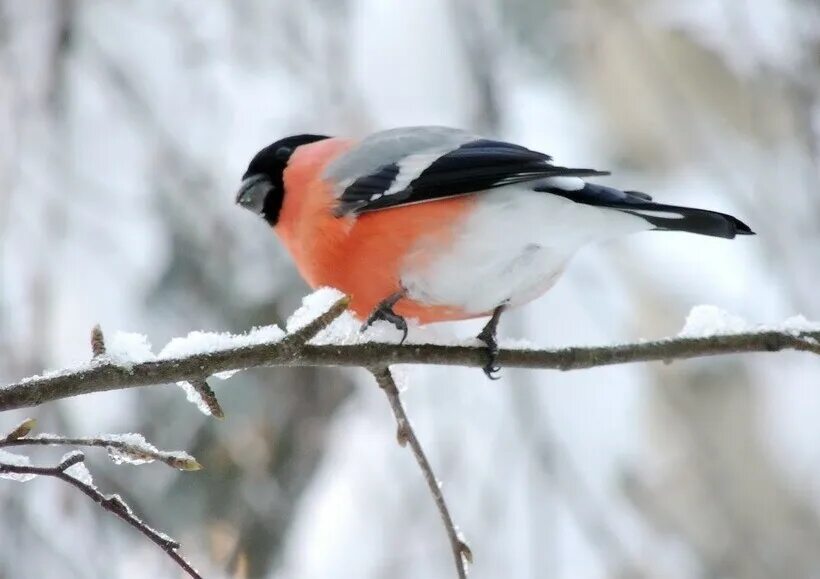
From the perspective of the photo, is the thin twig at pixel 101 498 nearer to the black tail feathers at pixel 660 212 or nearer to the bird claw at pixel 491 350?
the bird claw at pixel 491 350

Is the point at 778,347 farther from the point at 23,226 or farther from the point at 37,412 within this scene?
the point at 23,226

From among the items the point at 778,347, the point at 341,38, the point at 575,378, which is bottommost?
the point at 778,347

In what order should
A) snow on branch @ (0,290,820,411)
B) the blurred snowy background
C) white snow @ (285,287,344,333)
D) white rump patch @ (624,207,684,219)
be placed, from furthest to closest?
the blurred snowy background, white rump patch @ (624,207,684,219), white snow @ (285,287,344,333), snow on branch @ (0,290,820,411)

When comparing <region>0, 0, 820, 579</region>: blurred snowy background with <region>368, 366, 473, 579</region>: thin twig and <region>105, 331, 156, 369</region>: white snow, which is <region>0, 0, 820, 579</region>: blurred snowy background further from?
<region>105, 331, 156, 369</region>: white snow

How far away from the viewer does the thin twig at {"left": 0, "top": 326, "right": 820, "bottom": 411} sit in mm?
804

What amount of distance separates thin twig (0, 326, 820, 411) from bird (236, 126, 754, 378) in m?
0.19

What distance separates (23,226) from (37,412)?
0.70 m

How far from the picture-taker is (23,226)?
100 inches

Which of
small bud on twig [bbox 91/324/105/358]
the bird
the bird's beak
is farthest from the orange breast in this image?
small bud on twig [bbox 91/324/105/358]

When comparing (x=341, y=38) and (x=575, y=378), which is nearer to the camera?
(x=341, y=38)

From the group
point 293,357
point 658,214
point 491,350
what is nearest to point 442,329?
point 658,214

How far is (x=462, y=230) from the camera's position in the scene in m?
1.42

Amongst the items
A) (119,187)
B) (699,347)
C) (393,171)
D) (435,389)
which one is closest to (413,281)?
(393,171)

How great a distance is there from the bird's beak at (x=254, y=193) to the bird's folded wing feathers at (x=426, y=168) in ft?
0.57
